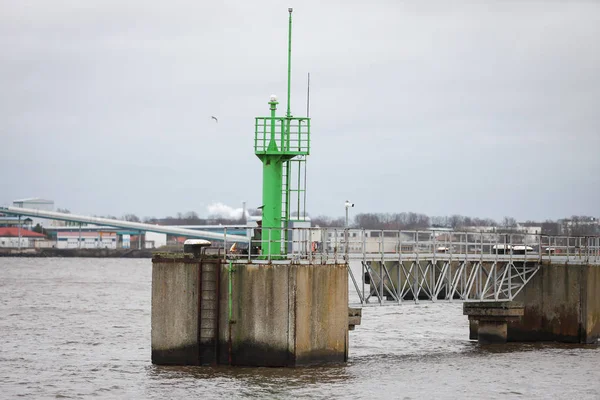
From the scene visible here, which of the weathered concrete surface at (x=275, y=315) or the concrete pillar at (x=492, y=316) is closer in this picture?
the weathered concrete surface at (x=275, y=315)

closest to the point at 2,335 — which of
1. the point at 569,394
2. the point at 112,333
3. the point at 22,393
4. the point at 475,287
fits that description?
the point at 112,333

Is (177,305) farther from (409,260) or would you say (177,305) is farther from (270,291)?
(409,260)

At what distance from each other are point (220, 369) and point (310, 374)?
8.29ft

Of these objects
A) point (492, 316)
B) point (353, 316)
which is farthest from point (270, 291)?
point (492, 316)

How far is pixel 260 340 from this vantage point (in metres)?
30.7

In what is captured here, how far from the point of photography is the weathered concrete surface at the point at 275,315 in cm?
3053

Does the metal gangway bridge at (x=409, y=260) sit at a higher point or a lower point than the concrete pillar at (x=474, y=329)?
higher

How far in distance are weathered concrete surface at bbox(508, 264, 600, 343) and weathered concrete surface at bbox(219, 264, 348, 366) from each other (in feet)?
43.7

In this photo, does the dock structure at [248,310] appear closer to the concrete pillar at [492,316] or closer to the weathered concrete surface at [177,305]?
A: the weathered concrete surface at [177,305]

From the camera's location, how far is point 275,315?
1203 inches

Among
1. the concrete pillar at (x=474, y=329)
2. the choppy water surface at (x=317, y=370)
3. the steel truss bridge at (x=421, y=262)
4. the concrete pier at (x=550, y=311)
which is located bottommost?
the choppy water surface at (x=317, y=370)

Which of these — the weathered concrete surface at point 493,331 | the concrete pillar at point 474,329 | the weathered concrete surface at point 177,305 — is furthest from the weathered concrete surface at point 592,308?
the weathered concrete surface at point 177,305

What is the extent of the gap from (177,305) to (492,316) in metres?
14.4

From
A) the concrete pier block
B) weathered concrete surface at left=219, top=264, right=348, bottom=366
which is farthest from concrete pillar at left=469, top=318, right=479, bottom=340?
weathered concrete surface at left=219, top=264, right=348, bottom=366
